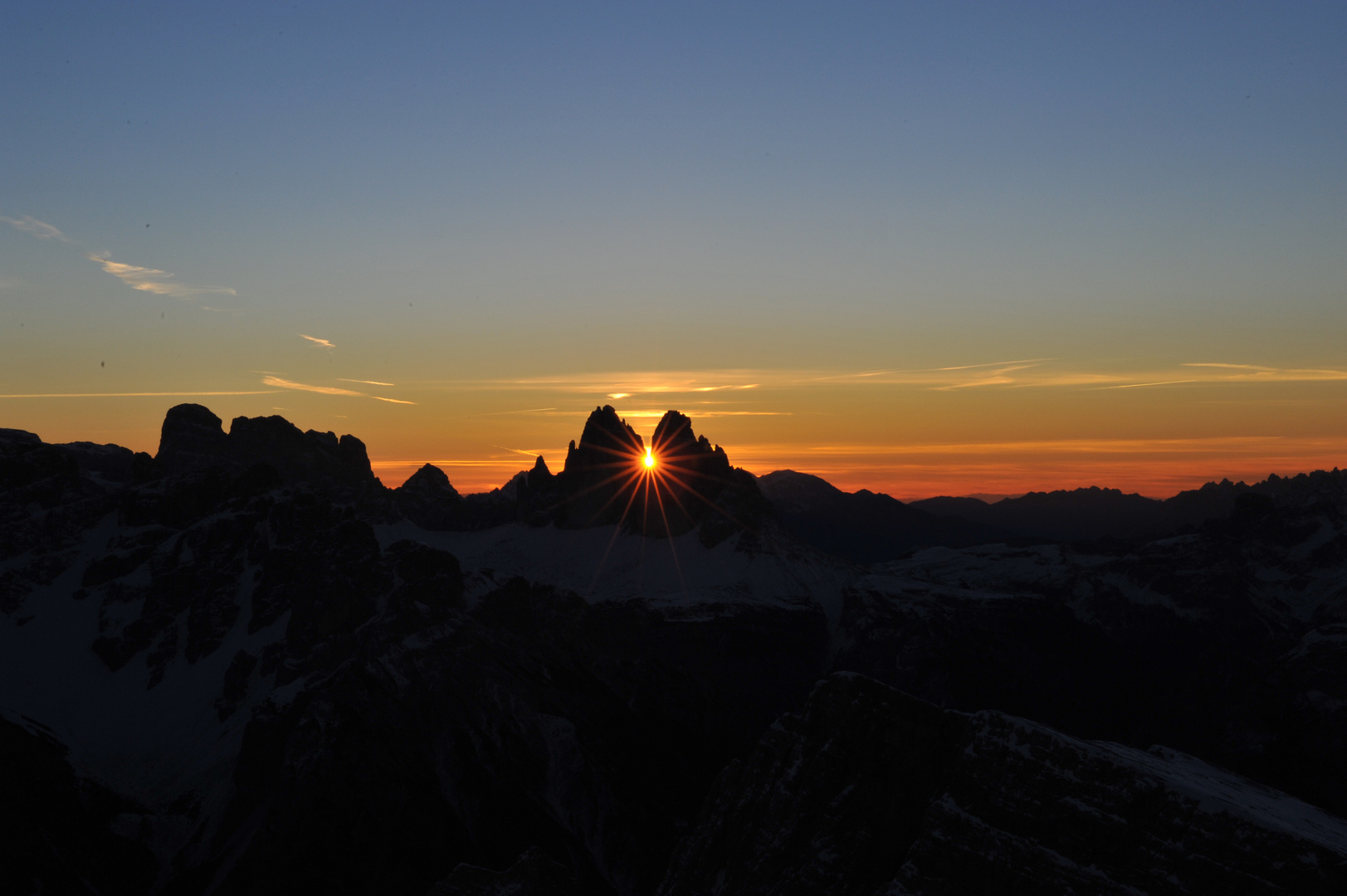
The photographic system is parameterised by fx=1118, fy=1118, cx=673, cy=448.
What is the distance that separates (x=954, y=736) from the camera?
7862 centimetres

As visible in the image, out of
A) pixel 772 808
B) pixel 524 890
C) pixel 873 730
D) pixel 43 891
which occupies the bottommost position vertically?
pixel 43 891

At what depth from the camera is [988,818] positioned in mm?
70812

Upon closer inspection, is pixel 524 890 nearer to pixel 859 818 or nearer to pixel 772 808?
pixel 772 808

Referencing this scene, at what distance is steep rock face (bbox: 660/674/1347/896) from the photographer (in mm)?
65625

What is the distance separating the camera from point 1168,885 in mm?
65562

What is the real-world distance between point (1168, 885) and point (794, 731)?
1192 inches

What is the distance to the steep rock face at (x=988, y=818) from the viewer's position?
65.6 meters

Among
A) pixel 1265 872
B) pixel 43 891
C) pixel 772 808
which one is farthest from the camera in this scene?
pixel 43 891

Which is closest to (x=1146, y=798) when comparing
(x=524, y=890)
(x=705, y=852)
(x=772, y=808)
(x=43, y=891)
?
(x=772, y=808)

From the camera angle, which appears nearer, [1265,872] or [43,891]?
[1265,872]

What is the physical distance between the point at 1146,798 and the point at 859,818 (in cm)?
1978

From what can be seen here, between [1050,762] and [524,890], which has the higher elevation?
[1050,762]

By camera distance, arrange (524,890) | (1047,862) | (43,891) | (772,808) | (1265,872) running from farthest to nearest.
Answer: (43,891) → (524,890) → (772,808) → (1047,862) → (1265,872)

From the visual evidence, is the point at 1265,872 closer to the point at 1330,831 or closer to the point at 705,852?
the point at 1330,831
